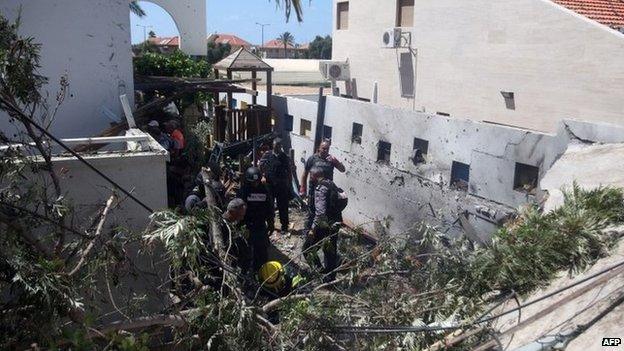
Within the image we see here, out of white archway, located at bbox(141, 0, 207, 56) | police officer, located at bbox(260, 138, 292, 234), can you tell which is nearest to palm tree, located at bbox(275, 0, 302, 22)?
police officer, located at bbox(260, 138, 292, 234)

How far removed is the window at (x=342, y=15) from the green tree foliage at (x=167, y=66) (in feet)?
17.6

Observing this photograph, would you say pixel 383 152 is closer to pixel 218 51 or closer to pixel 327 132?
pixel 327 132

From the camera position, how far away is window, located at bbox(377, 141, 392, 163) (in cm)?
818

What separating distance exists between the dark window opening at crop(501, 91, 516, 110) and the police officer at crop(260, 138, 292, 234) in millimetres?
4222

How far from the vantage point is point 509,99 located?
31.0 feet

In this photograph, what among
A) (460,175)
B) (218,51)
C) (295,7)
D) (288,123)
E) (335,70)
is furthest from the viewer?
(218,51)

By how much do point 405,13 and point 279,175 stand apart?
6291mm

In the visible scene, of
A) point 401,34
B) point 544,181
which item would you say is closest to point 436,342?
point 544,181

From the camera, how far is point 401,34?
1212cm

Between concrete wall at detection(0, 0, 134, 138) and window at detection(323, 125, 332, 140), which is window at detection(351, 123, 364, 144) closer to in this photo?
window at detection(323, 125, 332, 140)

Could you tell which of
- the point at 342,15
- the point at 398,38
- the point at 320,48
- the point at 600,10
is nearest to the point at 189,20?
the point at 342,15

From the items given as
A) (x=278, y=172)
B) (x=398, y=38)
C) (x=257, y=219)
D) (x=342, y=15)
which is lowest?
(x=257, y=219)

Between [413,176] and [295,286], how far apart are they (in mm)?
3556

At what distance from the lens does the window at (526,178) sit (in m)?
5.86
